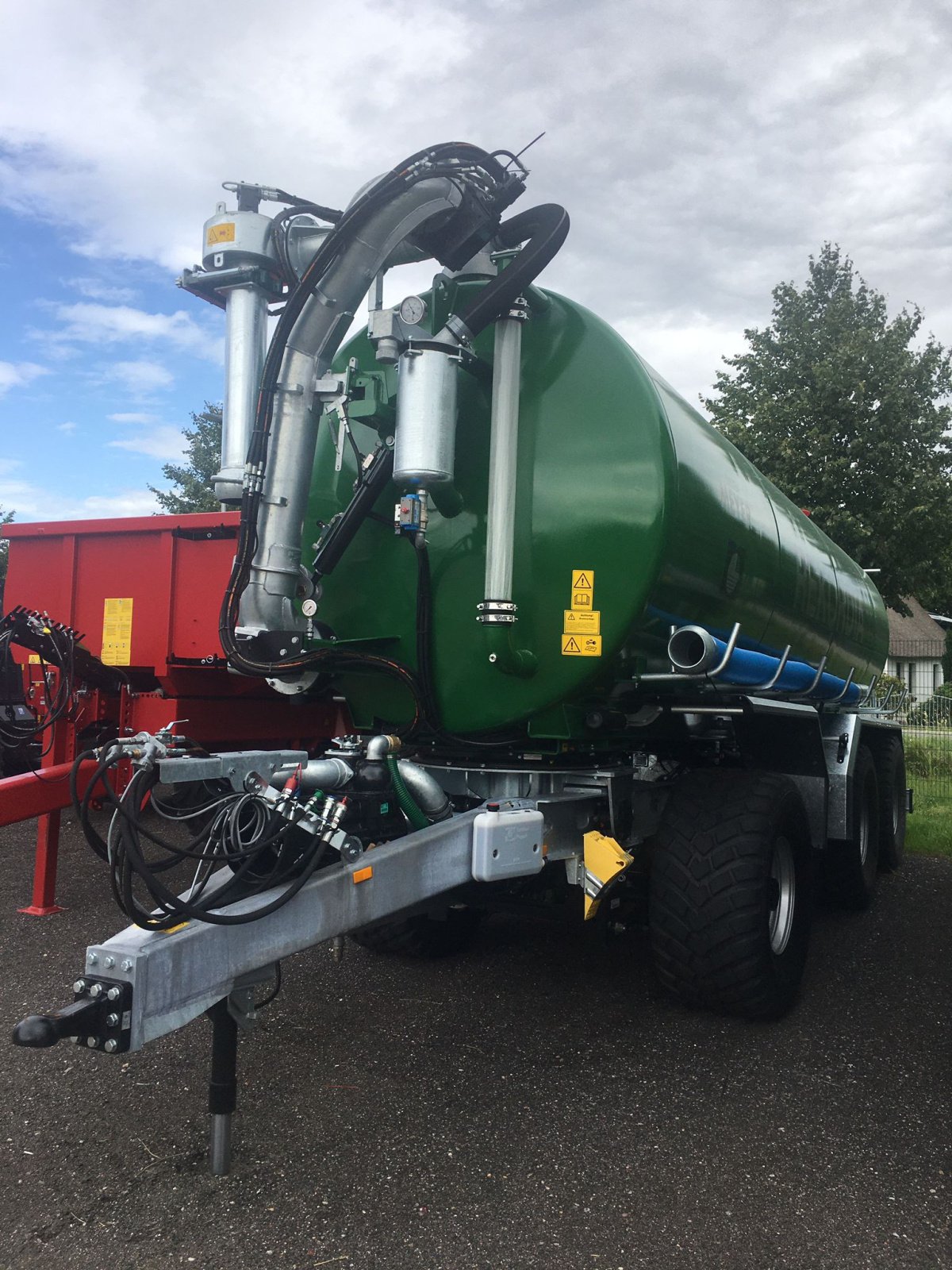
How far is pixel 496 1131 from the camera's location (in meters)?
3.15

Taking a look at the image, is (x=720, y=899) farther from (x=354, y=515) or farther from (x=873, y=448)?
(x=873, y=448)

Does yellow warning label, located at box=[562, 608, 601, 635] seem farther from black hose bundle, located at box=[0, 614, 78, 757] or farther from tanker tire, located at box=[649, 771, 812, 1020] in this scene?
black hose bundle, located at box=[0, 614, 78, 757]

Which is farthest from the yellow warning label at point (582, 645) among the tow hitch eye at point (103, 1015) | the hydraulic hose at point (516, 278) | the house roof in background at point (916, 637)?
the house roof in background at point (916, 637)

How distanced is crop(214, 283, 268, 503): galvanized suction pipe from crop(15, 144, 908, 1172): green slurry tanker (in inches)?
0.5

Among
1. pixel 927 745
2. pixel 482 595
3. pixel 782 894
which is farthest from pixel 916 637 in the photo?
pixel 482 595

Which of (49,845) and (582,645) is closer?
(582,645)

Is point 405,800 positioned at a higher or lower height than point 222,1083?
higher

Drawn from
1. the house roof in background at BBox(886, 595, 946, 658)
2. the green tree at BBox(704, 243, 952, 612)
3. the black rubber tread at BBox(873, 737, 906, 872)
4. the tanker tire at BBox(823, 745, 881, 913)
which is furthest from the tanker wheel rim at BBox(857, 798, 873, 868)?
the house roof in background at BBox(886, 595, 946, 658)

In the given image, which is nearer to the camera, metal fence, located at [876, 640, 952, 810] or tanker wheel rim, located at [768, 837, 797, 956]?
tanker wheel rim, located at [768, 837, 797, 956]

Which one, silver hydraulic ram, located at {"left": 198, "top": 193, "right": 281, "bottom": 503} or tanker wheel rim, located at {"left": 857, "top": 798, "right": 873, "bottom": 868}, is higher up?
silver hydraulic ram, located at {"left": 198, "top": 193, "right": 281, "bottom": 503}

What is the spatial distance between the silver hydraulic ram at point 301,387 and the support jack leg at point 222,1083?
1368mm

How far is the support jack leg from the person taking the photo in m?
2.70

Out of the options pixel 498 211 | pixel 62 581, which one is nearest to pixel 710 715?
pixel 498 211

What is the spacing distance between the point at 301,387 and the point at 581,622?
133 cm
